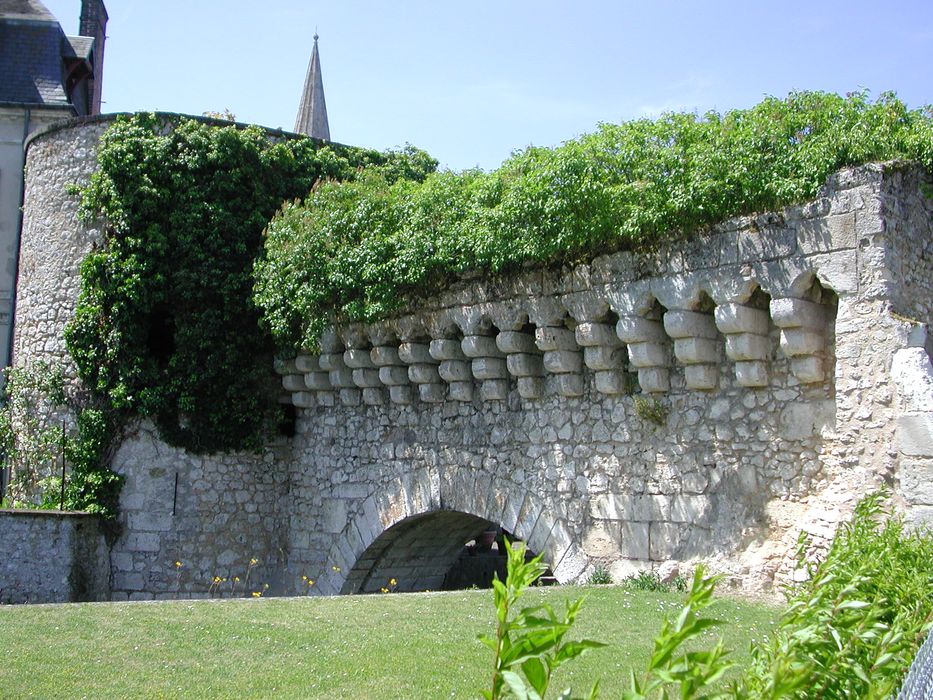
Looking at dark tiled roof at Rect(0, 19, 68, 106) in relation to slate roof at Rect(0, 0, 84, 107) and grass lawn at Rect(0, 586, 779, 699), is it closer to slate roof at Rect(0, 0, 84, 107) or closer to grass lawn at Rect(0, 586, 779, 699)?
slate roof at Rect(0, 0, 84, 107)

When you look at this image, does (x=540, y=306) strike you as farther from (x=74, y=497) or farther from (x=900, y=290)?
(x=74, y=497)

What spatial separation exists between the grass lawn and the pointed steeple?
2306cm

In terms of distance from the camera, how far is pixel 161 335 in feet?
40.9

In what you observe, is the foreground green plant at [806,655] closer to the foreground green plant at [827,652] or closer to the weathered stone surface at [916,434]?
the foreground green plant at [827,652]

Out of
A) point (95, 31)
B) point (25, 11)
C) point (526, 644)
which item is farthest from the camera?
point (95, 31)

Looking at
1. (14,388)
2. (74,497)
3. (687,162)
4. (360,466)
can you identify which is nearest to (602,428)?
(687,162)

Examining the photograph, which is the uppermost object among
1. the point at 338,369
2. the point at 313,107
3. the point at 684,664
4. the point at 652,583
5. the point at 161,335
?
the point at 313,107

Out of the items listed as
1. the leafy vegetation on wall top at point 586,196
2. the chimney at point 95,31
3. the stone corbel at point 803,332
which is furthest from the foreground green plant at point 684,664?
the chimney at point 95,31

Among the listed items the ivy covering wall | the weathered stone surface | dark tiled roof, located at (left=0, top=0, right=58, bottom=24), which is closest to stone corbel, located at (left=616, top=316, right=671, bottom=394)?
the ivy covering wall

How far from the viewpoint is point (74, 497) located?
11672mm

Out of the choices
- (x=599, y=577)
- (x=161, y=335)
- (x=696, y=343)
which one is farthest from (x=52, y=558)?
(x=696, y=343)

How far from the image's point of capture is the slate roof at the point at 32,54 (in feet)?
60.8

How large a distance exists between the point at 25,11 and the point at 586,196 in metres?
15.7

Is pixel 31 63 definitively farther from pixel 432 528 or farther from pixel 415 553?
pixel 432 528
